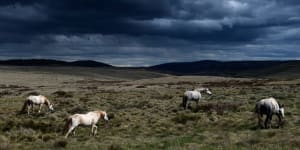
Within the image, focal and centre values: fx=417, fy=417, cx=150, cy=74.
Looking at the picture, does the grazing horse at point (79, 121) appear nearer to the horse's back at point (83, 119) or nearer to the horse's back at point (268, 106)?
the horse's back at point (83, 119)

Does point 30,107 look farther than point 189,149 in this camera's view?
Yes

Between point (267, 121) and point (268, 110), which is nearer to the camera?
point (267, 121)

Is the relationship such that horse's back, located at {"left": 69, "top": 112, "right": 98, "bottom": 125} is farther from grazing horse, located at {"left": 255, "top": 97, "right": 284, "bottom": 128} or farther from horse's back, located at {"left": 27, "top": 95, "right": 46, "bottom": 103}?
horse's back, located at {"left": 27, "top": 95, "right": 46, "bottom": 103}

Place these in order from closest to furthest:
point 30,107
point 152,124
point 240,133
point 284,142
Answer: point 284,142
point 240,133
point 152,124
point 30,107

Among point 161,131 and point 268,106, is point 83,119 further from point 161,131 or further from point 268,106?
point 268,106

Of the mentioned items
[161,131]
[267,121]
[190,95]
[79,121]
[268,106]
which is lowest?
[161,131]

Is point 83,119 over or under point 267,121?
under

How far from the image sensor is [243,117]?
26.2m

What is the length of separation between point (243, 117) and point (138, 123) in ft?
21.8

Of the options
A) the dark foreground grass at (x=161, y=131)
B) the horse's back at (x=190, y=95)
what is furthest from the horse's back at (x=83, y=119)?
the horse's back at (x=190, y=95)

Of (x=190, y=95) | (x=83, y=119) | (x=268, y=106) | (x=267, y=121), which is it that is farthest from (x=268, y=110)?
(x=190, y=95)

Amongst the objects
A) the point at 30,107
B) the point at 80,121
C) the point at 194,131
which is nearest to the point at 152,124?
the point at 194,131

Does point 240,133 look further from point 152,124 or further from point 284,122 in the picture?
point 152,124

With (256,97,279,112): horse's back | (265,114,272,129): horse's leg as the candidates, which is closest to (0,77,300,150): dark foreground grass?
(265,114,272,129): horse's leg
